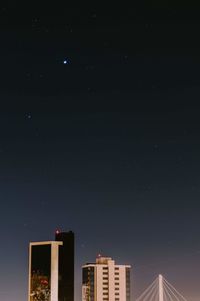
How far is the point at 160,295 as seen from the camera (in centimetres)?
8750

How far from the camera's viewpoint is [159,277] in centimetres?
8569

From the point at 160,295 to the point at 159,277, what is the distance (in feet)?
10.4
